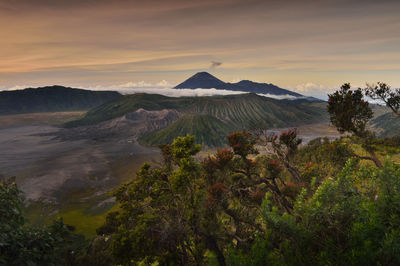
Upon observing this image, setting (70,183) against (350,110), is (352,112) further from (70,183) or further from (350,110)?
(70,183)

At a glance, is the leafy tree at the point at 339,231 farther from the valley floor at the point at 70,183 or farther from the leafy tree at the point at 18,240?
the valley floor at the point at 70,183

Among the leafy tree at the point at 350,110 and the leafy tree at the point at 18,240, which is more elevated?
the leafy tree at the point at 350,110

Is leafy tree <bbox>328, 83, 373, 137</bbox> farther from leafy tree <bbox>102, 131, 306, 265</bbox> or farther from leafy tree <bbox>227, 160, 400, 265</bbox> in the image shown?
leafy tree <bbox>227, 160, 400, 265</bbox>

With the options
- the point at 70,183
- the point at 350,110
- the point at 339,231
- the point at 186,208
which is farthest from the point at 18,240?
the point at 70,183

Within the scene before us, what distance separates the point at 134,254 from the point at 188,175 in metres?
6.04

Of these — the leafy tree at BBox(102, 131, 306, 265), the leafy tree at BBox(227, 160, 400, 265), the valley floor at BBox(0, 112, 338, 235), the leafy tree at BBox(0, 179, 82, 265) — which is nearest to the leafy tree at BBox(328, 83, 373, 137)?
the leafy tree at BBox(102, 131, 306, 265)

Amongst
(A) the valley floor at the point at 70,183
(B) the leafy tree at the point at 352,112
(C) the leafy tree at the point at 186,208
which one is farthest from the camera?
(A) the valley floor at the point at 70,183

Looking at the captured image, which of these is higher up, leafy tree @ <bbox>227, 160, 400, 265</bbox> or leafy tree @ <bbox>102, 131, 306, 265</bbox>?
leafy tree @ <bbox>227, 160, 400, 265</bbox>

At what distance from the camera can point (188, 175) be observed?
15.3 m

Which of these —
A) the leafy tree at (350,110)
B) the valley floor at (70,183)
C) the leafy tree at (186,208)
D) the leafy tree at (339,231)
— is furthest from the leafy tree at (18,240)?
the valley floor at (70,183)

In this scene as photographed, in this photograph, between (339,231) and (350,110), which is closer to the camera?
(339,231)

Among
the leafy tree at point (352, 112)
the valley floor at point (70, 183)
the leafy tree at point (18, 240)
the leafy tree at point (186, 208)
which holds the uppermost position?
the leafy tree at point (352, 112)

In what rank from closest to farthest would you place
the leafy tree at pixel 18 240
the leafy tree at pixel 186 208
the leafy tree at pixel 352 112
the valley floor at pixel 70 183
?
the leafy tree at pixel 18 240 → the leafy tree at pixel 186 208 → the leafy tree at pixel 352 112 → the valley floor at pixel 70 183

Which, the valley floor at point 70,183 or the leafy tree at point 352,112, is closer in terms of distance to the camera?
the leafy tree at point 352,112
